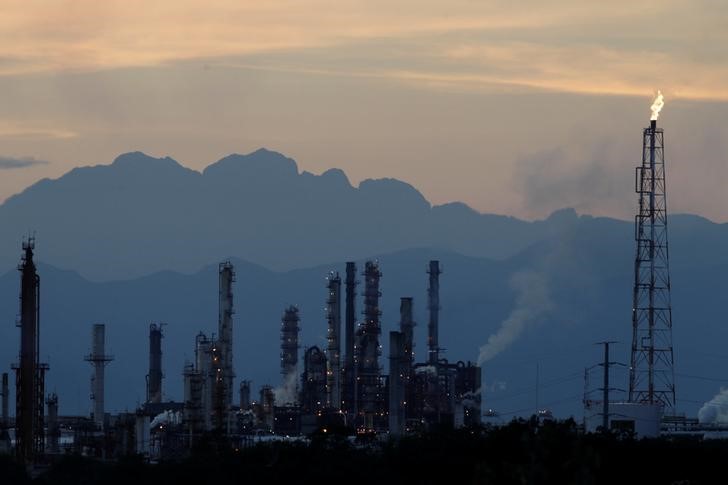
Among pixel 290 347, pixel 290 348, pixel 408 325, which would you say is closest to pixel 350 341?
pixel 290 347

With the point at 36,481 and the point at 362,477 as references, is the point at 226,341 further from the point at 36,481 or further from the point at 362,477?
the point at 362,477

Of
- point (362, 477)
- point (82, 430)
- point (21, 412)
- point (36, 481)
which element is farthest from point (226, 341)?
point (362, 477)

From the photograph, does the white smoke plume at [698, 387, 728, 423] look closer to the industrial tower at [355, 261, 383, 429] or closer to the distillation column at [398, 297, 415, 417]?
the distillation column at [398, 297, 415, 417]

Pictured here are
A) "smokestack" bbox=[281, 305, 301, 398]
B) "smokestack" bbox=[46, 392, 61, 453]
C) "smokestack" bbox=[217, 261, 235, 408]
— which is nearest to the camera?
"smokestack" bbox=[46, 392, 61, 453]

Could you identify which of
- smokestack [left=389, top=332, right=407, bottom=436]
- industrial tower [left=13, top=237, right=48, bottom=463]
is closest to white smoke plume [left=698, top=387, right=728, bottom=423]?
smokestack [left=389, top=332, right=407, bottom=436]

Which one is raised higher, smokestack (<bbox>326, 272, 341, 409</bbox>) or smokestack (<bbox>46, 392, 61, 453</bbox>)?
smokestack (<bbox>326, 272, 341, 409</bbox>)

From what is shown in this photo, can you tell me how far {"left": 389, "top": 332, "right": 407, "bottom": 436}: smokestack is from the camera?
11450 centimetres

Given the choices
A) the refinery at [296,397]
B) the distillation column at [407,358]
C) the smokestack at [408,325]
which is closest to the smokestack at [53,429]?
the refinery at [296,397]

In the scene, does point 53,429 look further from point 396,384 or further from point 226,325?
point 396,384

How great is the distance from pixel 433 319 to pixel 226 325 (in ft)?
73.1

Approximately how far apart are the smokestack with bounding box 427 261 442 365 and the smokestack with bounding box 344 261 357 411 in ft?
16.9

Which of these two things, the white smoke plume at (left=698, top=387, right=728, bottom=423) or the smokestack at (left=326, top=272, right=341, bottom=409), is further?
the white smoke plume at (left=698, top=387, right=728, bottom=423)

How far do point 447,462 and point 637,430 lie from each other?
2365 centimetres

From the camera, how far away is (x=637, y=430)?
9544 centimetres
